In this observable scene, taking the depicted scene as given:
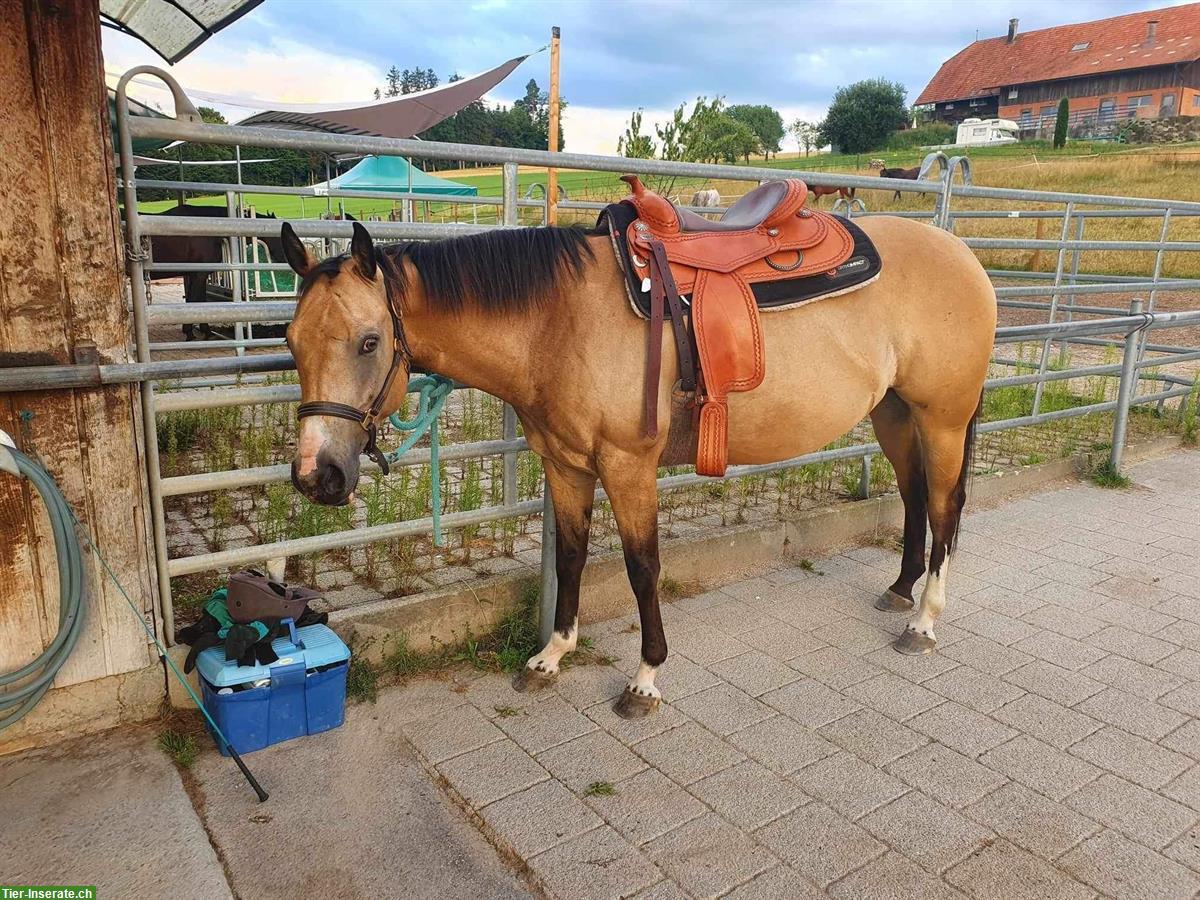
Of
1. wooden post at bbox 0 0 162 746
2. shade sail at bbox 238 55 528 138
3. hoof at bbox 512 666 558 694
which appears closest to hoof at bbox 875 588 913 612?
hoof at bbox 512 666 558 694

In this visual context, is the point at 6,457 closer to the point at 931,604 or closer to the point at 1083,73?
the point at 931,604

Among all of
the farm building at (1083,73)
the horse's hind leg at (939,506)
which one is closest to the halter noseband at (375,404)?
the horse's hind leg at (939,506)

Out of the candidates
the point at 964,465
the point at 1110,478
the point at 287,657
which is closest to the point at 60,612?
the point at 287,657

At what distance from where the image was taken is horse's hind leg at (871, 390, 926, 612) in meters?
3.59

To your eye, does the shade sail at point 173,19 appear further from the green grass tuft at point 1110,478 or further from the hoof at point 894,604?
the green grass tuft at point 1110,478

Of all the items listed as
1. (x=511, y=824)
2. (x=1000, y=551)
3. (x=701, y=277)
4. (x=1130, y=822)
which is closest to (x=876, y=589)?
(x=1000, y=551)

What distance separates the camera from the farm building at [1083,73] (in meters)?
56.3

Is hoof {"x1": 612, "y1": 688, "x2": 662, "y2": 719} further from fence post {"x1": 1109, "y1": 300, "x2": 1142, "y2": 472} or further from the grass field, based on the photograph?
the grass field

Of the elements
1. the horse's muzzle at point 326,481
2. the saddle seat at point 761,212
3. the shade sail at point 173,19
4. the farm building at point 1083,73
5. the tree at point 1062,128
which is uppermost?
the farm building at point 1083,73

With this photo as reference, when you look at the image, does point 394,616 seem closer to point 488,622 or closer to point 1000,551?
point 488,622

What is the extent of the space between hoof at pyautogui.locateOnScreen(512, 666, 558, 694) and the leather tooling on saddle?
3.11ft

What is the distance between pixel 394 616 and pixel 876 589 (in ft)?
7.29

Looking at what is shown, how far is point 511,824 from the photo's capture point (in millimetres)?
2172

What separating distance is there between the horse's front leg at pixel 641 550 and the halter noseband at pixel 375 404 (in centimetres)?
71
